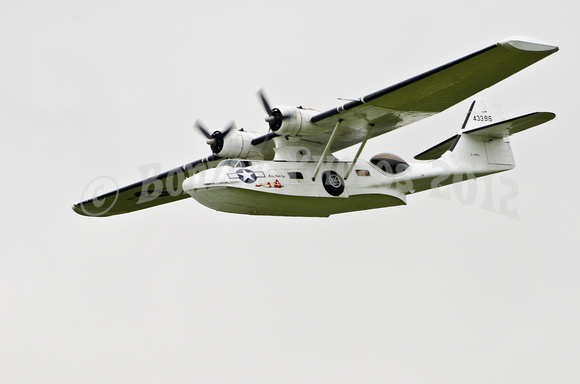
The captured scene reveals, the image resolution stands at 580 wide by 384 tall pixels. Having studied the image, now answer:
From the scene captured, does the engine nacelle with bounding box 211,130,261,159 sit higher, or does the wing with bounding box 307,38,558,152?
the engine nacelle with bounding box 211,130,261,159

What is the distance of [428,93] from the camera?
61.7 feet

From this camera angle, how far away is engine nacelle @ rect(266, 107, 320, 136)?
19.5 metres

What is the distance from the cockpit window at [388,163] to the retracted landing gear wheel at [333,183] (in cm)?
142

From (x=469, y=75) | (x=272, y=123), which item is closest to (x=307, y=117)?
(x=272, y=123)

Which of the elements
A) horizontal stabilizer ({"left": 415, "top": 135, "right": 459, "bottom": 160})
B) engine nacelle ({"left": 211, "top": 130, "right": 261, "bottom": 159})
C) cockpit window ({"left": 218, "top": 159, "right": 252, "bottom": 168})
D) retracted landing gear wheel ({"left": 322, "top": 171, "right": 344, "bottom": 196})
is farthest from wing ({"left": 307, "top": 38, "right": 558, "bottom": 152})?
horizontal stabilizer ({"left": 415, "top": 135, "right": 459, "bottom": 160})

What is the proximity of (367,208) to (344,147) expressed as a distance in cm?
162

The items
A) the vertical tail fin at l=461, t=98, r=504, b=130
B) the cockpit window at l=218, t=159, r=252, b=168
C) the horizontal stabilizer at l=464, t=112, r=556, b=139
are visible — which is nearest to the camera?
the cockpit window at l=218, t=159, r=252, b=168

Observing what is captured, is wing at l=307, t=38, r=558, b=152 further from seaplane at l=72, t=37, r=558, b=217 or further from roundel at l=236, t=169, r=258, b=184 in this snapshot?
roundel at l=236, t=169, r=258, b=184

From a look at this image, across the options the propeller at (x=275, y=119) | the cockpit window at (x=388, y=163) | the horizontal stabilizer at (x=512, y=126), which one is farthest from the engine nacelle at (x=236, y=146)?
the horizontal stabilizer at (x=512, y=126)

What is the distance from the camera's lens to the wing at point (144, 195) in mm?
22906

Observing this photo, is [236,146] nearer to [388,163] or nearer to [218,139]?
[218,139]

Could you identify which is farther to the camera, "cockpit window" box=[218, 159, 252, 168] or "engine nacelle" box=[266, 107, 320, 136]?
"engine nacelle" box=[266, 107, 320, 136]

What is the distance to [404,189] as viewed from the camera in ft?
69.9

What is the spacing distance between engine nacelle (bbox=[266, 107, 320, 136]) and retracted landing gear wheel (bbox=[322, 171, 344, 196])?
1.11 metres
